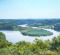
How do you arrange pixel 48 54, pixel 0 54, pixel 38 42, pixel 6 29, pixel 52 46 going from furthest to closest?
pixel 6 29
pixel 52 46
pixel 38 42
pixel 48 54
pixel 0 54

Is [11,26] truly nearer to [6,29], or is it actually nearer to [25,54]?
[6,29]

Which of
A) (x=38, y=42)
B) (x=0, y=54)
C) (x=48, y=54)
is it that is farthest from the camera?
(x=38, y=42)

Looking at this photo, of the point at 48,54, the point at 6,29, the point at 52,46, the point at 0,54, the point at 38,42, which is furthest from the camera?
the point at 6,29

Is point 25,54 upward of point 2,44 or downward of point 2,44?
upward

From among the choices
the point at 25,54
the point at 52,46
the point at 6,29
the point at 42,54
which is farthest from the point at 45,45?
the point at 6,29

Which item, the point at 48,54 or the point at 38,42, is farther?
the point at 38,42

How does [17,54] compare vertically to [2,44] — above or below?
above

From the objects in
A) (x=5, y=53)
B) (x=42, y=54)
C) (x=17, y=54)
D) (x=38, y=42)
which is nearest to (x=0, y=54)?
(x=5, y=53)

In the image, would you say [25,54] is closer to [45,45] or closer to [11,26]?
[45,45]

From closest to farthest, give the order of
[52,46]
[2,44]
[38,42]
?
[38,42], [52,46], [2,44]
